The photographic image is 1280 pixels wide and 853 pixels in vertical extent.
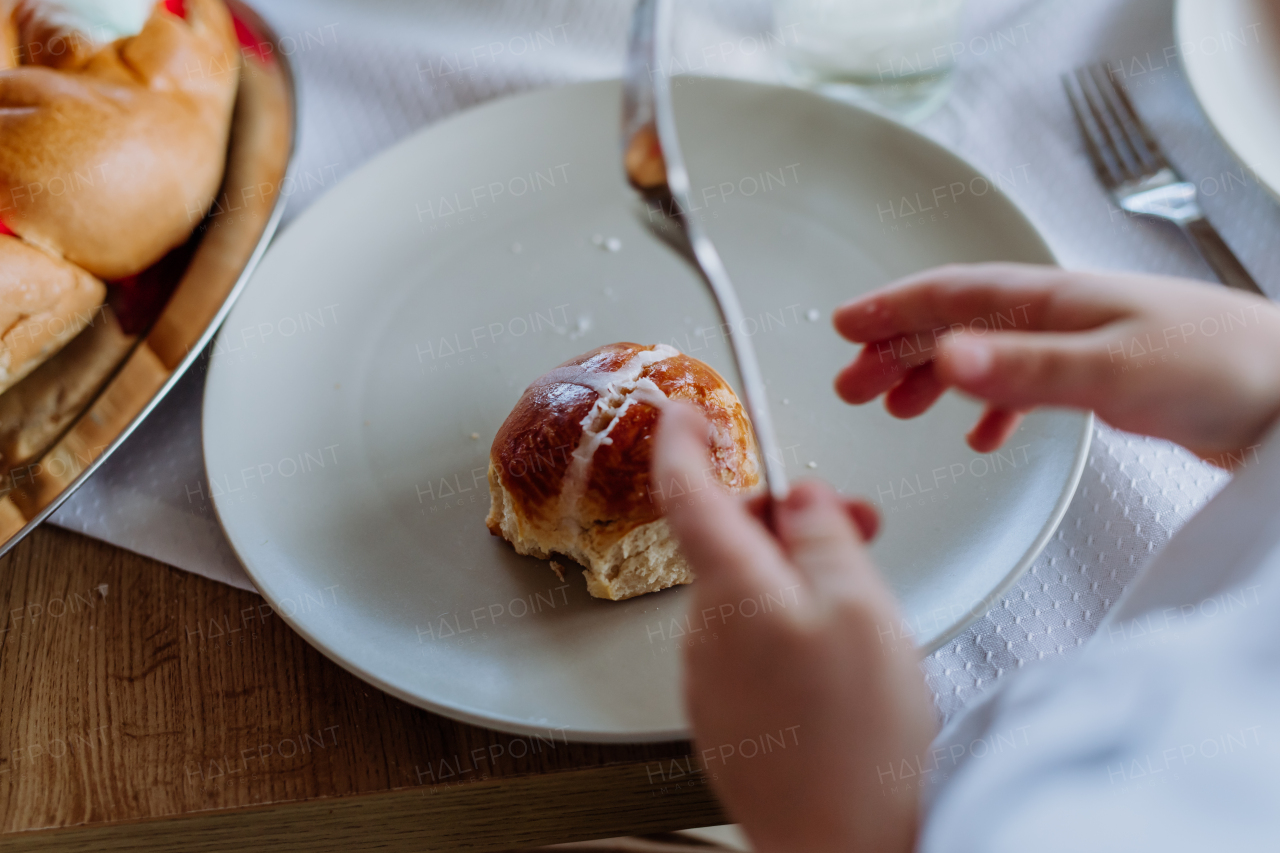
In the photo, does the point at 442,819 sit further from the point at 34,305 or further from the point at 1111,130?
the point at 1111,130

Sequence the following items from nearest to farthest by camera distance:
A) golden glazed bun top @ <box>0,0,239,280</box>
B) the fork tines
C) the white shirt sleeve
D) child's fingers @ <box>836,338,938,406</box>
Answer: the white shirt sleeve → child's fingers @ <box>836,338,938,406</box> → golden glazed bun top @ <box>0,0,239,280</box> → the fork tines

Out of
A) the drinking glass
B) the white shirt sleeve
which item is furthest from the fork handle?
the white shirt sleeve

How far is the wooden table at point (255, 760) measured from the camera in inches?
20.8

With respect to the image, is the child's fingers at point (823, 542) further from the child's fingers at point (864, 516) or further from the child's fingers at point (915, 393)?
the child's fingers at point (915, 393)

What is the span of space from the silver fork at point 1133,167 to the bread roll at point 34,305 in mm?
879

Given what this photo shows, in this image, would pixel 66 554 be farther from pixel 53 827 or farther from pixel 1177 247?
pixel 1177 247

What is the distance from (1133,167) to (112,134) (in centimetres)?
86

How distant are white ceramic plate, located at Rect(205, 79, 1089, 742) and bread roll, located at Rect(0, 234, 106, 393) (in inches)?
4.9

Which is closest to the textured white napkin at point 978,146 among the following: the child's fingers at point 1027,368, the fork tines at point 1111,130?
the fork tines at point 1111,130

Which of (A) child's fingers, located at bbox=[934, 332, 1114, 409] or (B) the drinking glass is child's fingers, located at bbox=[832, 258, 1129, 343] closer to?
(A) child's fingers, located at bbox=[934, 332, 1114, 409]

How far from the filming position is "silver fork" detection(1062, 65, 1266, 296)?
2.35 feet

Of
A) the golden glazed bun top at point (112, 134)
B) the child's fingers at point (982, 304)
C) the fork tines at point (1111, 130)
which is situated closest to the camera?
the child's fingers at point (982, 304)

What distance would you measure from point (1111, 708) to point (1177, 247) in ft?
1.78

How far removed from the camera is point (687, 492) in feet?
1.26
